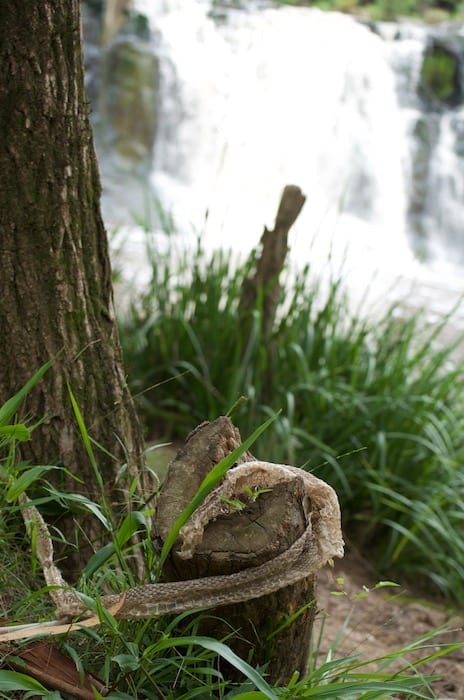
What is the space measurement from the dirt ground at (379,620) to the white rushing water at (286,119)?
889 cm

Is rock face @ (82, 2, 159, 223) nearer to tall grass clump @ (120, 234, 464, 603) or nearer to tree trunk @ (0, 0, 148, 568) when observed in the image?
tall grass clump @ (120, 234, 464, 603)

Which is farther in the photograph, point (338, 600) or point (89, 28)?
point (89, 28)

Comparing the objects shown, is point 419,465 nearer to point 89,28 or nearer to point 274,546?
point 274,546

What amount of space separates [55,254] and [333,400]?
2016 millimetres

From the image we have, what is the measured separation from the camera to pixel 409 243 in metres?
12.0

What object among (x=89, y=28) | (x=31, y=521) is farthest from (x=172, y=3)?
(x=31, y=521)

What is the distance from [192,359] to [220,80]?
373 inches

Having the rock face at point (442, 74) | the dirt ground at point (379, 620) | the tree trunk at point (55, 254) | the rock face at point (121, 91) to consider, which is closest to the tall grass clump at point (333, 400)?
the dirt ground at point (379, 620)

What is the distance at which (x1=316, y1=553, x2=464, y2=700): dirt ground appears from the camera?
8.51 ft

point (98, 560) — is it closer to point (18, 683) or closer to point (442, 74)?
point (18, 683)

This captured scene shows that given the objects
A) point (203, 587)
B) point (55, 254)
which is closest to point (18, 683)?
point (203, 587)

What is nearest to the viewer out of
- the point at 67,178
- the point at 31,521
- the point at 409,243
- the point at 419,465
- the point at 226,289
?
the point at 31,521

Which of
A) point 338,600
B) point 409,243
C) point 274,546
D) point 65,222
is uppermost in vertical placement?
point 65,222

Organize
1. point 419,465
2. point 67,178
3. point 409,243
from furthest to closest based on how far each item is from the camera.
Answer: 1. point 409,243
2. point 419,465
3. point 67,178
